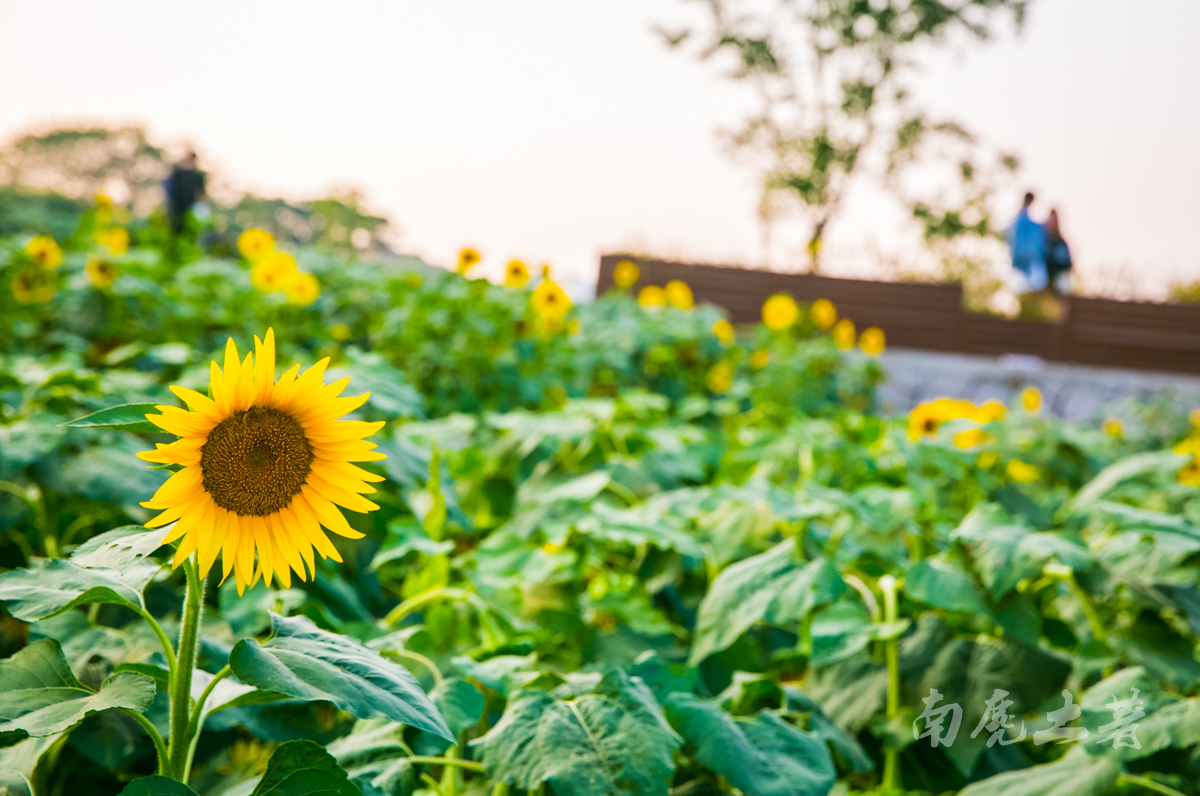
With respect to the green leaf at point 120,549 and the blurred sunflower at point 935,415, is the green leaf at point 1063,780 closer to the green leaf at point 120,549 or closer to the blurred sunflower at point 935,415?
the green leaf at point 120,549

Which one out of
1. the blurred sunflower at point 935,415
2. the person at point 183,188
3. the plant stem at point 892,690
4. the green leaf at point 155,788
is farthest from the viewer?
the person at point 183,188

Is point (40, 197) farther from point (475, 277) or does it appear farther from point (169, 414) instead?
point (169, 414)

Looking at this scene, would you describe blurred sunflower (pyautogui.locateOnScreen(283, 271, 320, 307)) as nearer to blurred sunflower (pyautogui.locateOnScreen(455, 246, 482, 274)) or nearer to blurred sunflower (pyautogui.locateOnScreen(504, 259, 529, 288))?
blurred sunflower (pyautogui.locateOnScreen(455, 246, 482, 274))

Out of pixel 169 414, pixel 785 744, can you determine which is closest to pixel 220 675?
pixel 169 414

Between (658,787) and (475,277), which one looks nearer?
(658,787)

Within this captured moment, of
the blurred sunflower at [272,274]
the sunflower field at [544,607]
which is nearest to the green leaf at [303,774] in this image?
the sunflower field at [544,607]

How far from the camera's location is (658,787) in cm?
75

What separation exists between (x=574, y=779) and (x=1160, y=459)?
1440mm

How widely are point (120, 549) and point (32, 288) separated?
305 cm

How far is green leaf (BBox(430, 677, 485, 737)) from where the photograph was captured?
84 cm

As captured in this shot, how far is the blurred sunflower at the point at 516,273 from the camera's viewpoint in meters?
3.05

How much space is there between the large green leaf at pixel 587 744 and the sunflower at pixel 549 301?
245cm

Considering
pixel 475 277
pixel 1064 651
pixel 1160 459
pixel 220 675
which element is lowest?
pixel 1064 651

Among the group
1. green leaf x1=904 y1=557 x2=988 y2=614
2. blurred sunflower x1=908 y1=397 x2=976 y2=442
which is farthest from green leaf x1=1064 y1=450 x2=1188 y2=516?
blurred sunflower x1=908 y1=397 x2=976 y2=442
